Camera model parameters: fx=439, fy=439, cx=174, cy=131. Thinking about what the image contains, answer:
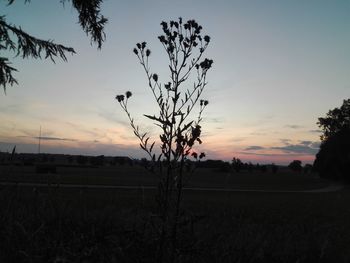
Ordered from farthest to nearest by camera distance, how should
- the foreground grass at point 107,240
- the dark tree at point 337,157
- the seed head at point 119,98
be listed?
the dark tree at point 337,157
the foreground grass at point 107,240
the seed head at point 119,98

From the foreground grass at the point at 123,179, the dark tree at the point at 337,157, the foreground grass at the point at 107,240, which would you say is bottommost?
the foreground grass at the point at 107,240

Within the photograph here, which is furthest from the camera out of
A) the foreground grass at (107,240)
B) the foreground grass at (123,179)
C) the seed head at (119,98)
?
the foreground grass at (123,179)

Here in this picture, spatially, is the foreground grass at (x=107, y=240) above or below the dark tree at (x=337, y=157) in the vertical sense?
below

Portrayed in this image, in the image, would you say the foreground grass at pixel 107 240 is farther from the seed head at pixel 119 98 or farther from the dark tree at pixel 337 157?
the dark tree at pixel 337 157

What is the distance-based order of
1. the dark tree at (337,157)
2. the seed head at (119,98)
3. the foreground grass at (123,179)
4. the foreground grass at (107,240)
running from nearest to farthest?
1. the seed head at (119,98)
2. the foreground grass at (107,240)
3. the foreground grass at (123,179)
4. the dark tree at (337,157)

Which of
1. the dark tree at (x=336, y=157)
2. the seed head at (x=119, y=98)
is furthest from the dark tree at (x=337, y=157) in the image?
the seed head at (x=119, y=98)

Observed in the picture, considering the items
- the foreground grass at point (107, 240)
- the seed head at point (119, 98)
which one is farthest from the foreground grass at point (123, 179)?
the seed head at point (119, 98)

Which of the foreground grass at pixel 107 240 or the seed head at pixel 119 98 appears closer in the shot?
the seed head at pixel 119 98

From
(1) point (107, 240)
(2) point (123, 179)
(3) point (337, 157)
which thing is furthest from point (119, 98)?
(3) point (337, 157)

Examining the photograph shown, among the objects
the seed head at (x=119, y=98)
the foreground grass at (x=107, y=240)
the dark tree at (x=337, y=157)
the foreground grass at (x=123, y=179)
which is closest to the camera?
the seed head at (x=119, y=98)

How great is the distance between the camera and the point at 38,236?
446cm

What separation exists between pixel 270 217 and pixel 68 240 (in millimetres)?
9770

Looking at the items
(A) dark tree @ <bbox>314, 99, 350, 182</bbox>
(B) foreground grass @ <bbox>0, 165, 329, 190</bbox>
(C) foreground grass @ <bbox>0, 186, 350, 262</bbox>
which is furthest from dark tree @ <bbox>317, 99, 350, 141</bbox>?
(C) foreground grass @ <bbox>0, 186, 350, 262</bbox>

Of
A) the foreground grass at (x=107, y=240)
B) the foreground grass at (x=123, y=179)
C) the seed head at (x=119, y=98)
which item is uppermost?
the seed head at (x=119, y=98)
